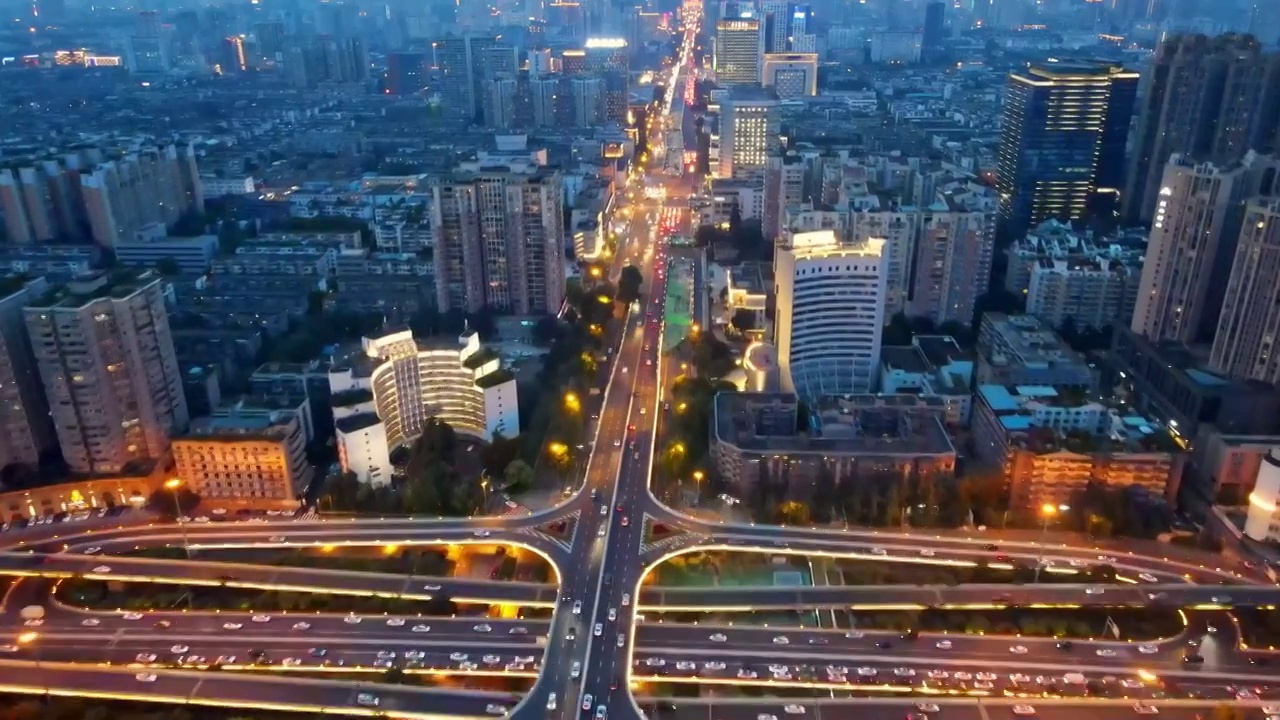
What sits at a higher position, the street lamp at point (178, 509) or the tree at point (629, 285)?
the tree at point (629, 285)

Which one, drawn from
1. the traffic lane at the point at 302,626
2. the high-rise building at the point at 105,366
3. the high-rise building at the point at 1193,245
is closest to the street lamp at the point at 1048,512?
the high-rise building at the point at 1193,245

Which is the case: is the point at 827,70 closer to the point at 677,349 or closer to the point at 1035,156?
the point at 1035,156

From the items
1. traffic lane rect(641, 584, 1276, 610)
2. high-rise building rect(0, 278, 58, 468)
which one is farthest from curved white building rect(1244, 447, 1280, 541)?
high-rise building rect(0, 278, 58, 468)

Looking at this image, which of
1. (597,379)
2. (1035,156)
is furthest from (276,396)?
(1035,156)

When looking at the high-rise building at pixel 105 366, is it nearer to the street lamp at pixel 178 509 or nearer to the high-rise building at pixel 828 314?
the street lamp at pixel 178 509

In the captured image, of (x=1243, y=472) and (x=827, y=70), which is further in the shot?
(x=827, y=70)

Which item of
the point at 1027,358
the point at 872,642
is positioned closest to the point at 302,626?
the point at 872,642
